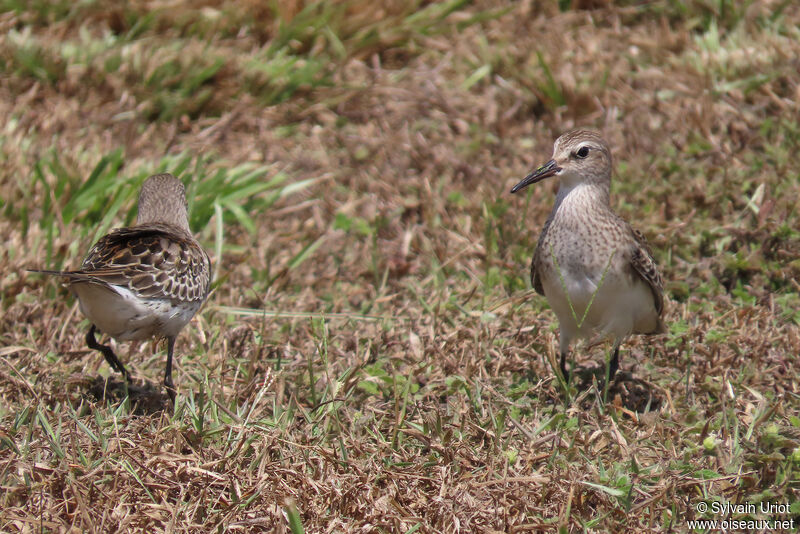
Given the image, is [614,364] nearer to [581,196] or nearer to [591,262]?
[591,262]

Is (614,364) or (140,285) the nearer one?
(140,285)

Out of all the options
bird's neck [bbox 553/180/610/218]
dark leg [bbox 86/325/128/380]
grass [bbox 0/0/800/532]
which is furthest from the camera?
bird's neck [bbox 553/180/610/218]

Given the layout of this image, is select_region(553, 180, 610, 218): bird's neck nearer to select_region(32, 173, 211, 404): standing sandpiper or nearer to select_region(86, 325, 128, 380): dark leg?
select_region(32, 173, 211, 404): standing sandpiper

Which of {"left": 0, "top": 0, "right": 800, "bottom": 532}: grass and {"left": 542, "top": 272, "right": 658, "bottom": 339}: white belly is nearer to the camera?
{"left": 0, "top": 0, "right": 800, "bottom": 532}: grass

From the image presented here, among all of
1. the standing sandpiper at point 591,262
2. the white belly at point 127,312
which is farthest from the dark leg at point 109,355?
the standing sandpiper at point 591,262

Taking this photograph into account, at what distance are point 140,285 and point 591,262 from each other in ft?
7.56

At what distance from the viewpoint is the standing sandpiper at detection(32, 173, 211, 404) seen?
204 inches

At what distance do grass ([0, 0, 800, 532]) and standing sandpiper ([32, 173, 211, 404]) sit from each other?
0.36 meters

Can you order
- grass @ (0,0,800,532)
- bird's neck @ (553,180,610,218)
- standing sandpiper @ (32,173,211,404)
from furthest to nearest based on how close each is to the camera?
bird's neck @ (553,180,610,218), standing sandpiper @ (32,173,211,404), grass @ (0,0,800,532)

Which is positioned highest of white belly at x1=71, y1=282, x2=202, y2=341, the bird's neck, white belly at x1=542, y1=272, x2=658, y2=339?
white belly at x1=71, y1=282, x2=202, y2=341

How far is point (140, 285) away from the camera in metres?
5.21

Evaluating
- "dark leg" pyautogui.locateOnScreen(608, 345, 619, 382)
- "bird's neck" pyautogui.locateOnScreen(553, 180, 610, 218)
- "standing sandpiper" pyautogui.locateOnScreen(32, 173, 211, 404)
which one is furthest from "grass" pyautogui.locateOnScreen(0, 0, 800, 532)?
"bird's neck" pyautogui.locateOnScreen(553, 180, 610, 218)

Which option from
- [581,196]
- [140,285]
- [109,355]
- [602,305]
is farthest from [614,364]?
[109,355]

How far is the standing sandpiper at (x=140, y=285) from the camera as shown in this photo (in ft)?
17.0
